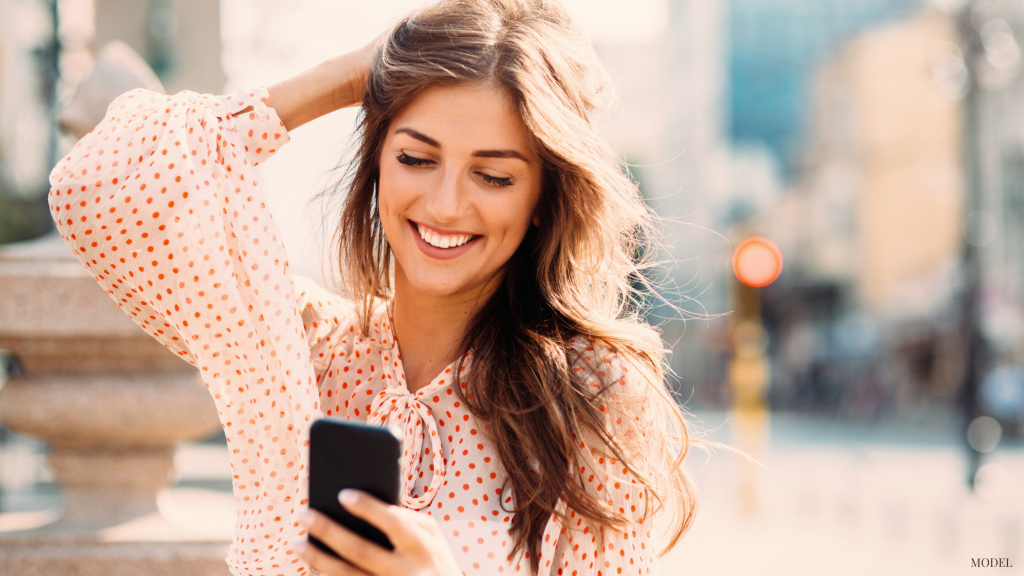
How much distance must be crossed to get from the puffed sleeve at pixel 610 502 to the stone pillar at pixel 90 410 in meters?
1.43

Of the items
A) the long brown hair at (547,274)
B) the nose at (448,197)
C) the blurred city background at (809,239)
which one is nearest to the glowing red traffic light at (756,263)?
the blurred city background at (809,239)

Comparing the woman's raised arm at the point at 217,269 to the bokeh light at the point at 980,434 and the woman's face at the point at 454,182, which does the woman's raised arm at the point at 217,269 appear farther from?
the bokeh light at the point at 980,434

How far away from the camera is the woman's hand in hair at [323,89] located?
189 cm

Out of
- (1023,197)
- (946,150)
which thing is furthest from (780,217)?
(1023,197)

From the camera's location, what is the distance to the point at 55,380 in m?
2.79

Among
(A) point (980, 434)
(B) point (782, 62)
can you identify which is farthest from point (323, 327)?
(B) point (782, 62)

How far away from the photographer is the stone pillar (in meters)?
2.68

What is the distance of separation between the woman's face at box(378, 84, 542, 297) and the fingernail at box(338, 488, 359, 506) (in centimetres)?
81

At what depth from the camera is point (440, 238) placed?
184cm

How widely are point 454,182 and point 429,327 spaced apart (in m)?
0.43

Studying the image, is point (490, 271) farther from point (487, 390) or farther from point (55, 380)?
point (55, 380)

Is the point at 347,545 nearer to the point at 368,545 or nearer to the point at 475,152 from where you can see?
the point at 368,545

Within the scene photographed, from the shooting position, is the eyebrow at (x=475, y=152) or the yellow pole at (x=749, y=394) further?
the yellow pole at (x=749, y=394)

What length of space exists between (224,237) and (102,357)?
147 cm
